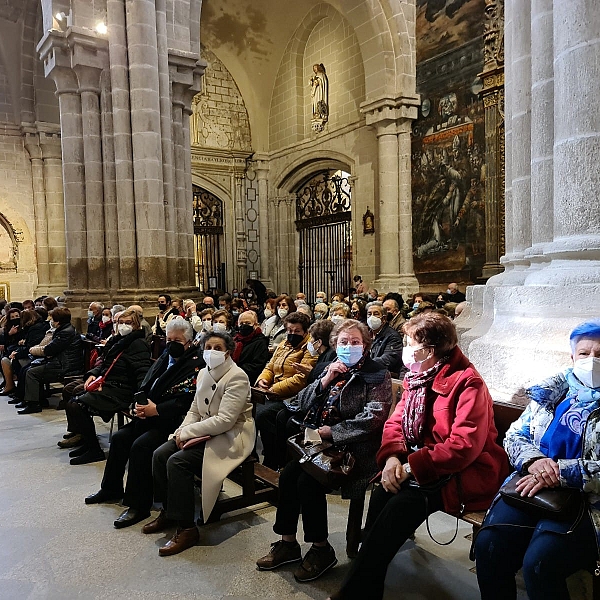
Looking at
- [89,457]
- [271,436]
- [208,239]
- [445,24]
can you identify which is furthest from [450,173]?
[89,457]

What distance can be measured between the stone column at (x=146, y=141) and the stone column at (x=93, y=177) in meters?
0.74

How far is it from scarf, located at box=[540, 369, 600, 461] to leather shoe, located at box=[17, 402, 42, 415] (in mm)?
6731

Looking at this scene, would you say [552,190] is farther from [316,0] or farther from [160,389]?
[316,0]

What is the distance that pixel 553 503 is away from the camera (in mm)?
2135

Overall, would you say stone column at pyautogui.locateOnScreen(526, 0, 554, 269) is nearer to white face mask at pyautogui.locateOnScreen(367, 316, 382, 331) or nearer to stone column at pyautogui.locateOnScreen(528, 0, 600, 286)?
stone column at pyautogui.locateOnScreen(528, 0, 600, 286)

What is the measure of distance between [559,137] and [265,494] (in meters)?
3.10

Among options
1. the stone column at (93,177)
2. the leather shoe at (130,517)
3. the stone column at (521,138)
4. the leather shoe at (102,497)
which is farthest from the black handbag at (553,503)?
the stone column at (93,177)

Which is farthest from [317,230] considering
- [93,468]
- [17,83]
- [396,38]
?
[93,468]

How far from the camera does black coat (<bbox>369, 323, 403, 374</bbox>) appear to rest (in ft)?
17.2

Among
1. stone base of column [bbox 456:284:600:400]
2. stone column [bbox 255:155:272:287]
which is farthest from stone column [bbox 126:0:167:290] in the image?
stone column [bbox 255:155:272:287]

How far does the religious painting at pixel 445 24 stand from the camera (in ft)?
38.6

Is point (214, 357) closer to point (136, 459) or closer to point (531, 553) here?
point (136, 459)

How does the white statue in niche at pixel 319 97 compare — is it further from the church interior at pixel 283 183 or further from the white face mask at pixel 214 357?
the white face mask at pixel 214 357

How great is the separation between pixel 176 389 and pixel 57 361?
13.2 ft
